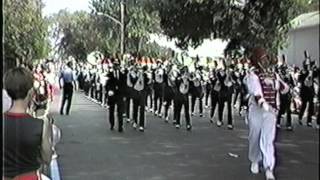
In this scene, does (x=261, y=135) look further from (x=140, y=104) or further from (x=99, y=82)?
(x=140, y=104)

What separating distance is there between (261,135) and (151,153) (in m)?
2.42

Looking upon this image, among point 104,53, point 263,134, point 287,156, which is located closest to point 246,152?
point 263,134

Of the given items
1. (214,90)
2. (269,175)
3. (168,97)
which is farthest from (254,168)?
(168,97)

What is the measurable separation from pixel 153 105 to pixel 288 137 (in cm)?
372

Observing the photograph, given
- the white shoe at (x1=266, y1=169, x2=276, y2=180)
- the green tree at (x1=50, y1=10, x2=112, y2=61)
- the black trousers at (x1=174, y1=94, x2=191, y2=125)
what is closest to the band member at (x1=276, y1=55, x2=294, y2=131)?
the white shoe at (x1=266, y1=169, x2=276, y2=180)

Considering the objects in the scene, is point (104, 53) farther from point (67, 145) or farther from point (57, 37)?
point (67, 145)

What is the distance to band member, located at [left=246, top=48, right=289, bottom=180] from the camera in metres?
5.29

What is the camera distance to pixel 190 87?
28.8 ft

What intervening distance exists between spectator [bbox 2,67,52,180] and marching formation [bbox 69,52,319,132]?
116 cm

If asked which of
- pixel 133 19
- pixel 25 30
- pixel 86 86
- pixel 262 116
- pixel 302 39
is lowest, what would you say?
pixel 262 116

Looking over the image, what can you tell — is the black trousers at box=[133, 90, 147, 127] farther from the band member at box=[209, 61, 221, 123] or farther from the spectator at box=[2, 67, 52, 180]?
the spectator at box=[2, 67, 52, 180]

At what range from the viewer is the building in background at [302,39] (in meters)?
3.09

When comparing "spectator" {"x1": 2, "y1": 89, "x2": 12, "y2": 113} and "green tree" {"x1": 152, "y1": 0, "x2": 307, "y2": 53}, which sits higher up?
"green tree" {"x1": 152, "y1": 0, "x2": 307, "y2": 53}

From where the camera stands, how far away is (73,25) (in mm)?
4938
